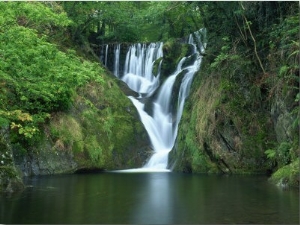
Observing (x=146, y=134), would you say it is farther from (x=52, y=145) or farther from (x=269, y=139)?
(x=269, y=139)

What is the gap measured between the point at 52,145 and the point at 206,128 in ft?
21.5

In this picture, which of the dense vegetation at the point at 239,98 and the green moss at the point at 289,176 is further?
the dense vegetation at the point at 239,98

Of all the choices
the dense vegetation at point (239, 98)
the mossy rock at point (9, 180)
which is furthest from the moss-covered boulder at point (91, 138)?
the mossy rock at point (9, 180)

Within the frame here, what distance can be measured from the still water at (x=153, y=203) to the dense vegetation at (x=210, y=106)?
1.60m

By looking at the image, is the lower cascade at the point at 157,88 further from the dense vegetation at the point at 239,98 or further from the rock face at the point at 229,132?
the rock face at the point at 229,132

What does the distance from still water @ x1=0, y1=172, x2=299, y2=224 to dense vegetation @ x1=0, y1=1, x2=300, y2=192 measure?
1597 millimetres

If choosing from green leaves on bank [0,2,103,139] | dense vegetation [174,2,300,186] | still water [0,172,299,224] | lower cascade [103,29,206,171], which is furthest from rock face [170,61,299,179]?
green leaves on bank [0,2,103,139]

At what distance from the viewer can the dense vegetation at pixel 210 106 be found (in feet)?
39.4

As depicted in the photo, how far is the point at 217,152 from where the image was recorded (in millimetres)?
15711

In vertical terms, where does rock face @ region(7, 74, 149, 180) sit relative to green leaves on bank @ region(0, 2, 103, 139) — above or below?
below

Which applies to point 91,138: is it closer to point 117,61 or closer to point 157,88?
point 157,88

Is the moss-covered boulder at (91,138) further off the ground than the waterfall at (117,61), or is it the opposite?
the waterfall at (117,61)

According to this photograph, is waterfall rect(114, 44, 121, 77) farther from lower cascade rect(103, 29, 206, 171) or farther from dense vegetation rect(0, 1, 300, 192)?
dense vegetation rect(0, 1, 300, 192)

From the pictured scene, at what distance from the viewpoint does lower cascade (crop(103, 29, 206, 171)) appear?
19.5m
